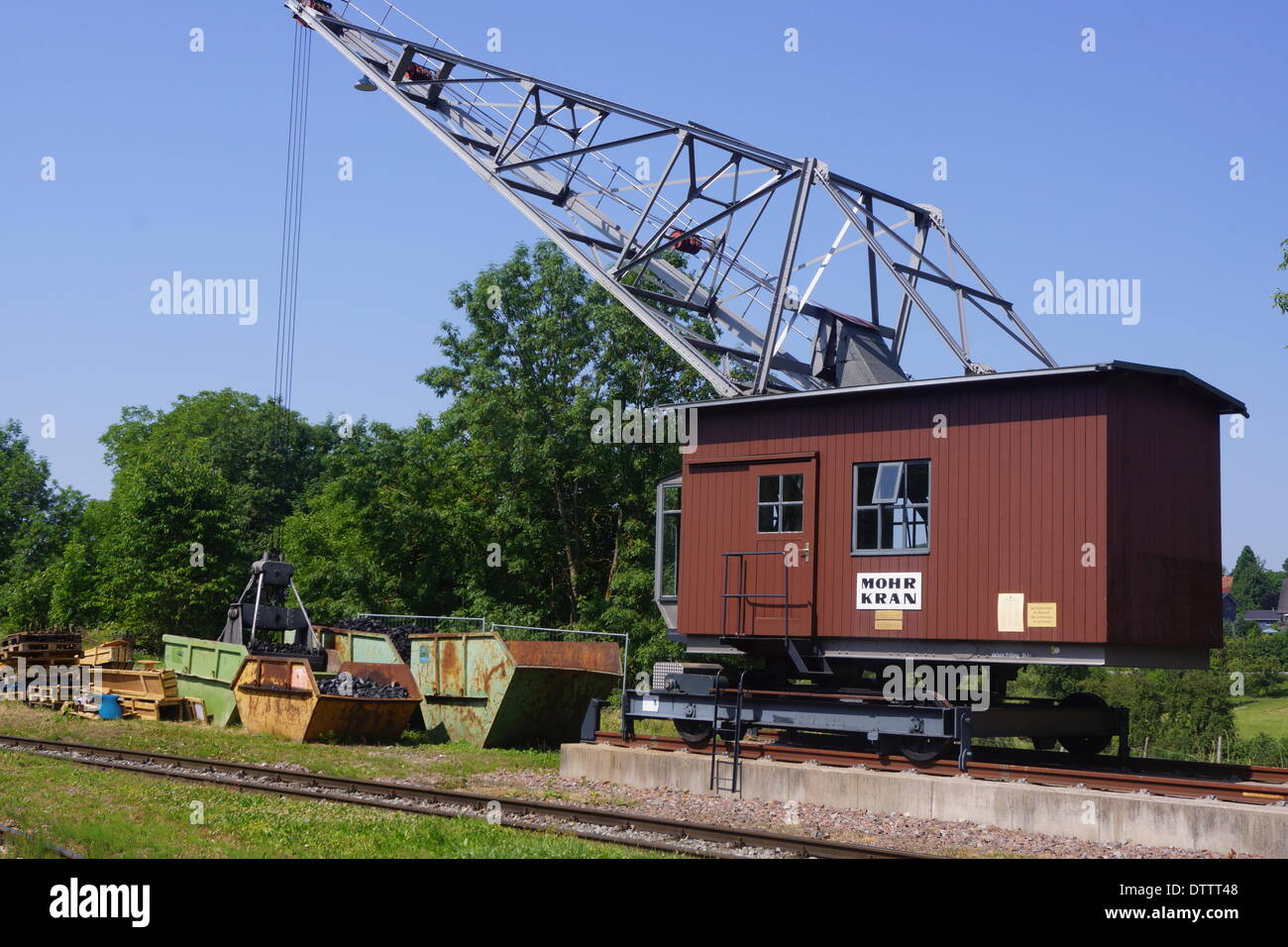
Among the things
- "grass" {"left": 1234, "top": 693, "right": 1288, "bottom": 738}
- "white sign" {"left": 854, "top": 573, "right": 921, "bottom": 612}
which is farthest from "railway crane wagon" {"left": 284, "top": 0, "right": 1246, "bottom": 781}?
"grass" {"left": 1234, "top": 693, "right": 1288, "bottom": 738}

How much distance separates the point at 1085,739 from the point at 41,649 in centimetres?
2138

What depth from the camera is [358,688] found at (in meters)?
19.7

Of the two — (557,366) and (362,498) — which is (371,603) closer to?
(362,498)

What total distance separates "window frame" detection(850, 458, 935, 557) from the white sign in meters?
0.27

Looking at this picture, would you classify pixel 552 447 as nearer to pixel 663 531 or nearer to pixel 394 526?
pixel 394 526

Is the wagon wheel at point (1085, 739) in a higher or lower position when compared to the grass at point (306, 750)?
higher

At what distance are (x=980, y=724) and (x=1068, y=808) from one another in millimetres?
2554

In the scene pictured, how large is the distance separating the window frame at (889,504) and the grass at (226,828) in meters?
6.16

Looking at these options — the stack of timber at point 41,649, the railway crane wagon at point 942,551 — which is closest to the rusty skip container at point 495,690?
the railway crane wagon at point 942,551

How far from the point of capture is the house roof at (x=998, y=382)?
13.7 m

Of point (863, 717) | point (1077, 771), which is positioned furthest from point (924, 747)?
point (1077, 771)

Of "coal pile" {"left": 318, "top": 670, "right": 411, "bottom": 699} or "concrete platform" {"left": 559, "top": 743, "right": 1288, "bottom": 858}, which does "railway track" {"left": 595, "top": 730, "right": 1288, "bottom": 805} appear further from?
"coal pile" {"left": 318, "top": 670, "right": 411, "bottom": 699}

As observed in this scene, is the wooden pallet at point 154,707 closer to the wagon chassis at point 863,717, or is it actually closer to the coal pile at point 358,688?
the coal pile at point 358,688
